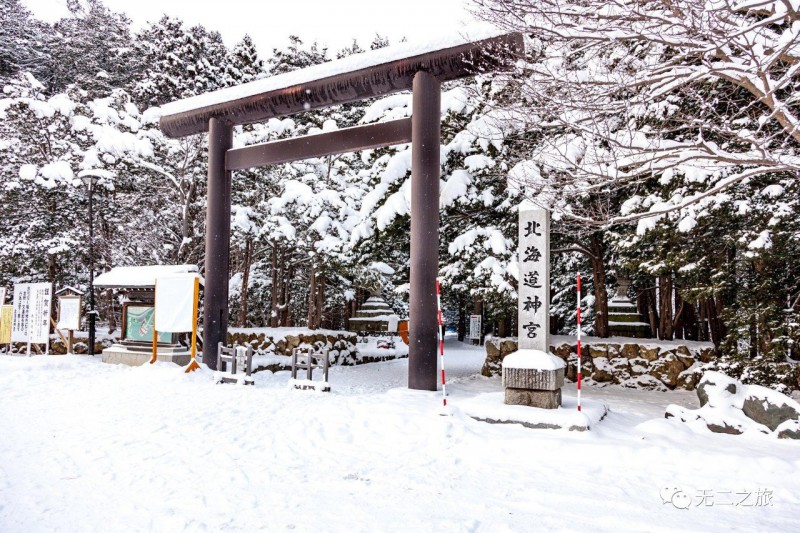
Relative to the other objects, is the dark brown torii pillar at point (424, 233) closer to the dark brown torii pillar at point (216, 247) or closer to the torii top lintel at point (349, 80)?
the torii top lintel at point (349, 80)

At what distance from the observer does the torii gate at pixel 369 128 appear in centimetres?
784

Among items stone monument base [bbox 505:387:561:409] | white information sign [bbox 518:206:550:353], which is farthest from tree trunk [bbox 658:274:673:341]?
stone monument base [bbox 505:387:561:409]

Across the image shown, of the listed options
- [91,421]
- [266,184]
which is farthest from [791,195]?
[266,184]

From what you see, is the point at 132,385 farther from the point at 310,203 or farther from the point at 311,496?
the point at 310,203

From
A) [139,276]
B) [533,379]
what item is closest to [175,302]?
[139,276]

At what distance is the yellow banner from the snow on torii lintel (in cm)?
358

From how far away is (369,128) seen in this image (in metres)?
8.76

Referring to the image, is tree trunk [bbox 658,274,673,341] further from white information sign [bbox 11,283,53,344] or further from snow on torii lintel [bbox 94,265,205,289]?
white information sign [bbox 11,283,53,344]

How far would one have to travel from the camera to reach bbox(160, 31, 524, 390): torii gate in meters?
7.84

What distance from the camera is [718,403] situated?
6.21m

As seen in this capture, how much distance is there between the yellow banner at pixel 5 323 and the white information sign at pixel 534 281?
44.3 ft

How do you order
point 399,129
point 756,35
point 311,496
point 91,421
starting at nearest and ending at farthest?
point 311,496 < point 756,35 < point 91,421 < point 399,129

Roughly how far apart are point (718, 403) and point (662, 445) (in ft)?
5.05

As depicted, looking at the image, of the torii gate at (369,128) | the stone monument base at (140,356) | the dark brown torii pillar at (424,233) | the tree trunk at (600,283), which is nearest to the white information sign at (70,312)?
the stone monument base at (140,356)
